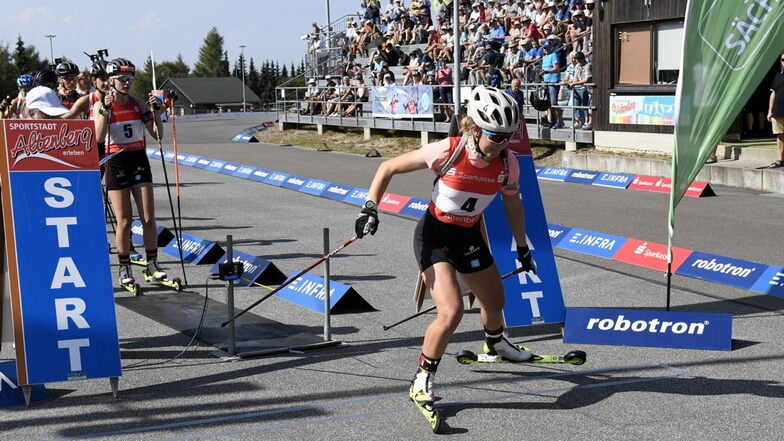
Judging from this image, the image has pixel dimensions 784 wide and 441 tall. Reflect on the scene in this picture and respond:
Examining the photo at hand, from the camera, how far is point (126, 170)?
33.1 ft

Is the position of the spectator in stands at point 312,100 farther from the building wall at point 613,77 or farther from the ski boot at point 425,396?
the ski boot at point 425,396

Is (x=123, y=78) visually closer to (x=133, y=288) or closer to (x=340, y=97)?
(x=133, y=288)

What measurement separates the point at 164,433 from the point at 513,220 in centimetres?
267

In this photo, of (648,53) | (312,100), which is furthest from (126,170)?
(312,100)

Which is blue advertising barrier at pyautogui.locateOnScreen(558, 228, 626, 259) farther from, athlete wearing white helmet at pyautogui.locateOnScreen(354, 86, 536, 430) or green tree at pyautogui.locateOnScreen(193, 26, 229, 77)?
green tree at pyautogui.locateOnScreen(193, 26, 229, 77)

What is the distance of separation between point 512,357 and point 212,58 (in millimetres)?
147682

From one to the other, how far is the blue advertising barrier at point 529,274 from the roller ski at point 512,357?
85 centimetres

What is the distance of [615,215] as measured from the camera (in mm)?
15164

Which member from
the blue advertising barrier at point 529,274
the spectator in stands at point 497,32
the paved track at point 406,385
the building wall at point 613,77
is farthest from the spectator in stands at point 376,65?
the blue advertising barrier at point 529,274

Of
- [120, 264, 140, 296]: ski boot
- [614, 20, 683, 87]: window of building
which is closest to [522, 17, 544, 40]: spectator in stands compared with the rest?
[614, 20, 683, 87]: window of building

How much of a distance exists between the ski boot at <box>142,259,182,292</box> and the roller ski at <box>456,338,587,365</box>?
4.02 meters

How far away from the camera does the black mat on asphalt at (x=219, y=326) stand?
790cm

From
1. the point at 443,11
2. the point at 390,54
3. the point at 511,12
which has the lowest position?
the point at 390,54

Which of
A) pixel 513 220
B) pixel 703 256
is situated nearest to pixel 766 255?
pixel 703 256
